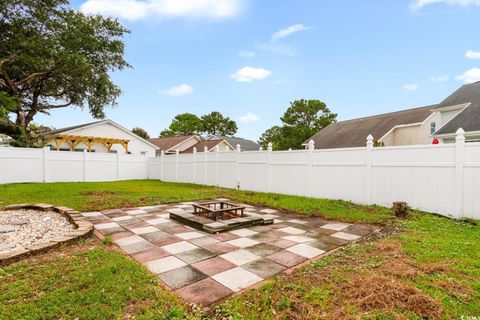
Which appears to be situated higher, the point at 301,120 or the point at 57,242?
the point at 301,120

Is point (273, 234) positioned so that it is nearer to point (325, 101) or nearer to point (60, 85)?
point (60, 85)

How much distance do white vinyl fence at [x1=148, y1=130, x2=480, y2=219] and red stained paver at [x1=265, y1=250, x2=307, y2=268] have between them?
13.8 ft

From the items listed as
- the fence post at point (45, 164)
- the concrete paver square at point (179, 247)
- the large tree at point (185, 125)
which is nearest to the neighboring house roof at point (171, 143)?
the fence post at point (45, 164)

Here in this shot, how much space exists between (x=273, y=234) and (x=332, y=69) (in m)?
10.7

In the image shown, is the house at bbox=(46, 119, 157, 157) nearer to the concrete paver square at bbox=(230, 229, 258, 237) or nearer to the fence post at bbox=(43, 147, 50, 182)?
the fence post at bbox=(43, 147, 50, 182)

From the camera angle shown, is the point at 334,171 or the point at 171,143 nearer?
the point at 334,171

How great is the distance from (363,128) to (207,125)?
84.5ft

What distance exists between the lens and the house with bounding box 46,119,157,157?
16.0 meters

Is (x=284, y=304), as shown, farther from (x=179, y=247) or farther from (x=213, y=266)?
(x=179, y=247)

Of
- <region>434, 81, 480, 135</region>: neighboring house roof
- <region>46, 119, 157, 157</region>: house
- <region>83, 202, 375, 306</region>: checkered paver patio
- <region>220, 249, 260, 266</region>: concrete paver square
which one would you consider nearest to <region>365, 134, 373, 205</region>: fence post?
<region>83, 202, 375, 306</region>: checkered paver patio

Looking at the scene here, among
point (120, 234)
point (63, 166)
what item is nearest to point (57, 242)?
point (120, 234)

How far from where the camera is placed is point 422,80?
38.4 feet

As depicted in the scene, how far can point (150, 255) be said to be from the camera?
129 inches

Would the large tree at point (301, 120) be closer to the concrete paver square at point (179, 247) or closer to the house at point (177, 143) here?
the house at point (177, 143)
